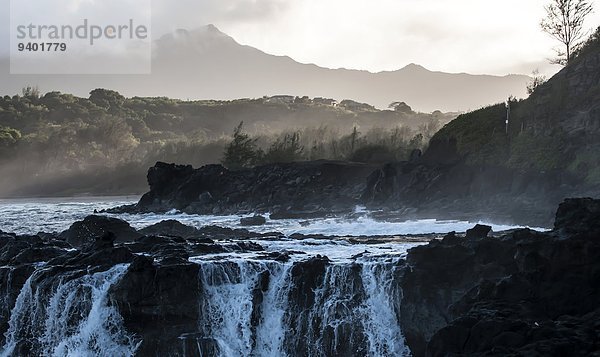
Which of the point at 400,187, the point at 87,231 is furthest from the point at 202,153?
the point at 87,231

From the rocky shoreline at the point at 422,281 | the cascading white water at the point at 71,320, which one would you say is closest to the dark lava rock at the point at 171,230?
the rocky shoreline at the point at 422,281

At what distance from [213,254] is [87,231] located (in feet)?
52.0

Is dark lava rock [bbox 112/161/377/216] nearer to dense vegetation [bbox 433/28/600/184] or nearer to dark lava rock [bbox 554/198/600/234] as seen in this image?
dense vegetation [bbox 433/28/600/184]

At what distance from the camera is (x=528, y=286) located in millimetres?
23625

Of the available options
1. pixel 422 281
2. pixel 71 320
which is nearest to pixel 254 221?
pixel 71 320

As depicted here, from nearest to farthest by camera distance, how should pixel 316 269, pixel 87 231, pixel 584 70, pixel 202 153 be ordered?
1. pixel 316 269
2. pixel 87 231
3. pixel 584 70
4. pixel 202 153

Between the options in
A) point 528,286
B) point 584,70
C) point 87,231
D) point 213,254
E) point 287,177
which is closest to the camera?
point 528,286

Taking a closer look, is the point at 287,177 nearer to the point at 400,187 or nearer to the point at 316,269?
the point at 400,187

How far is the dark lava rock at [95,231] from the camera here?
44.3 meters

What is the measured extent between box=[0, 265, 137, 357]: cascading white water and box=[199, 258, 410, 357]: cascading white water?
128 inches

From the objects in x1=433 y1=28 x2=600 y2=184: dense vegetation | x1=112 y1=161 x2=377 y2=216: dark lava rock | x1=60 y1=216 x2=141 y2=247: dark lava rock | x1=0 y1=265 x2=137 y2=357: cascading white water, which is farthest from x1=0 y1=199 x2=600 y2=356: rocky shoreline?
x1=112 y1=161 x2=377 y2=216: dark lava rock

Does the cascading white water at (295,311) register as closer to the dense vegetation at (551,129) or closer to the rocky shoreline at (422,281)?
the rocky shoreline at (422,281)

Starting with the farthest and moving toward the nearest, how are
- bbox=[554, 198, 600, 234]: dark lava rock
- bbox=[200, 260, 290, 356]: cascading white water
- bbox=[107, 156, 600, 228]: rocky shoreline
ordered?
1. bbox=[107, 156, 600, 228]: rocky shoreline
2. bbox=[200, 260, 290, 356]: cascading white water
3. bbox=[554, 198, 600, 234]: dark lava rock

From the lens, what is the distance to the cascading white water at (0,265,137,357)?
87.9 ft
